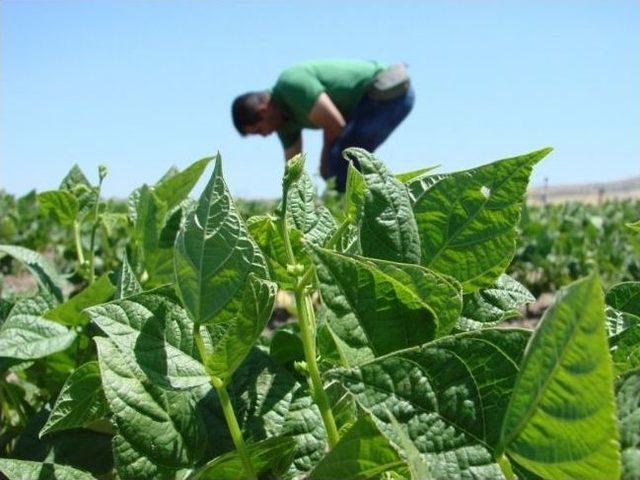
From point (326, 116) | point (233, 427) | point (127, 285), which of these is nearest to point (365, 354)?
point (233, 427)

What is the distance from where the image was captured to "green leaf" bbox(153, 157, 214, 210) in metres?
1.29

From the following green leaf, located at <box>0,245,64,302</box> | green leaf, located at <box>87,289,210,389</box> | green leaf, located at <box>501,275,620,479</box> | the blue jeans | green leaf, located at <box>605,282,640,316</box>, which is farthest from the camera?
the blue jeans

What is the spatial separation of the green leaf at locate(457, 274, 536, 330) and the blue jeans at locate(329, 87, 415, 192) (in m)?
8.07

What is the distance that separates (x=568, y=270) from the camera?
5.73 m

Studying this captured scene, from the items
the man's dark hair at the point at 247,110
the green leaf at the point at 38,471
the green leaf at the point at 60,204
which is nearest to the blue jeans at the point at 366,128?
the man's dark hair at the point at 247,110

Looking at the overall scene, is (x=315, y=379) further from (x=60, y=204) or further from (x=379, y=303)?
(x=60, y=204)

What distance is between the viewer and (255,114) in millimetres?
8852

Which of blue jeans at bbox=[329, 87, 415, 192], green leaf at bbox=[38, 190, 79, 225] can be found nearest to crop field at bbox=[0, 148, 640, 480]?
green leaf at bbox=[38, 190, 79, 225]

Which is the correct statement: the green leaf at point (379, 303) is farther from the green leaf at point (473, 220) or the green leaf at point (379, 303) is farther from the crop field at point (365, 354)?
the green leaf at point (473, 220)

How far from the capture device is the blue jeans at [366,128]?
30.0 ft

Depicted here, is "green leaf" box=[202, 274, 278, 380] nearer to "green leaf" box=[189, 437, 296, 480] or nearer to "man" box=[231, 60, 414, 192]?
"green leaf" box=[189, 437, 296, 480]

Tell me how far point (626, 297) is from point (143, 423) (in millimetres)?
514

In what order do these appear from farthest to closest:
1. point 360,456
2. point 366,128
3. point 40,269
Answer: point 366,128, point 40,269, point 360,456

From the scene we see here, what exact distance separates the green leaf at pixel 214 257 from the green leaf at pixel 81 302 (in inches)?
19.3
